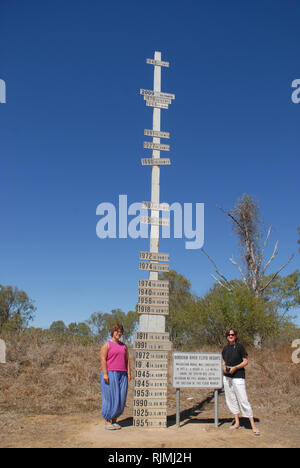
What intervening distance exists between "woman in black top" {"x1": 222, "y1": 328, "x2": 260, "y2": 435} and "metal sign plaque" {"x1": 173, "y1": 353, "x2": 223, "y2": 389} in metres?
0.23

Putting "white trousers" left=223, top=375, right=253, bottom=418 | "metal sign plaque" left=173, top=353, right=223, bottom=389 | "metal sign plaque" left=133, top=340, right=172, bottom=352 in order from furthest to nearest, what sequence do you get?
"metal sign plaque" left=173, top=353, right=223, bottom=389 → "metal sign plaque" left=133, top=340, right=172, bottom=352 → "white trousers" left=223, top=375, right=253, bottom=418

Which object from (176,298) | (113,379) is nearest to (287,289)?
(176,298)

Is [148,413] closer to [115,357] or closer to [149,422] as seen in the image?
[149,422]

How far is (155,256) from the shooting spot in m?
8.53

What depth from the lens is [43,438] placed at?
712 cm

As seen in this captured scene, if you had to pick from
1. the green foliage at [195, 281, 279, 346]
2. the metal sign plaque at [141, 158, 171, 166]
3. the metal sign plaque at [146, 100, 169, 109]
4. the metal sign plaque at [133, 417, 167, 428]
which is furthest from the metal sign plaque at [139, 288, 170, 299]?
the green foliage at [195, 281, 279, 346]

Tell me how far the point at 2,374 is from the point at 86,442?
7571mm

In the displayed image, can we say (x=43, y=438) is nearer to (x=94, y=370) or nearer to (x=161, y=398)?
(x=161, y=398)

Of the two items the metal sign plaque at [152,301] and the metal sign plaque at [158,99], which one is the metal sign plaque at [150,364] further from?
the metal sign plaque at [158,99]

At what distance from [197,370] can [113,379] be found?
1.86 meters

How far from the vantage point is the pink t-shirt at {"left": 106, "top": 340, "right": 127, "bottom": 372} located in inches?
311

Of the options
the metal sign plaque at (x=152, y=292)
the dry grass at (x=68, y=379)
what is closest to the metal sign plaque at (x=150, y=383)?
the metal sign plaque at (x=152, y=292)

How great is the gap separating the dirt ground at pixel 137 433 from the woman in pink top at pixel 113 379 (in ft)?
1.10

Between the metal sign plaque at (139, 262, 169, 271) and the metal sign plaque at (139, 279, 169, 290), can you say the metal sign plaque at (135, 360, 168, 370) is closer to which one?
the metal sign plaque at (139, 279, 169, 290)
